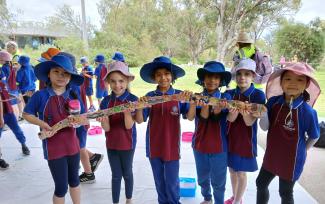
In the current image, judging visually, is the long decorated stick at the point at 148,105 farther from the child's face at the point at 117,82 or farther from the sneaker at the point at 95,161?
the sneaker at the point at 95,161

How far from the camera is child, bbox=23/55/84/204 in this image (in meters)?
1.98

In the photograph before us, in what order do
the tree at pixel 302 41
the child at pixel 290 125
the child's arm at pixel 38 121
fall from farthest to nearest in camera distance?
the tree at pixel 302 41
the child's arm at pixel 38 121
the child at pixel 290 125

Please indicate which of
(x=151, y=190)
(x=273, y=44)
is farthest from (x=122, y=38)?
(x=151, y=190)

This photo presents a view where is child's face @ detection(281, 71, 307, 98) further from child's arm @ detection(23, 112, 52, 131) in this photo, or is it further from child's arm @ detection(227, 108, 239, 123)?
child's arm @ detection(23, 112, 52, 131)

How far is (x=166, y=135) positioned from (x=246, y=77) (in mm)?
797

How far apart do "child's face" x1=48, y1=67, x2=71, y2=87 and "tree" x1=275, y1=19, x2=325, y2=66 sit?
49.1 ft

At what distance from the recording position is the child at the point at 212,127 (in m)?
2.13

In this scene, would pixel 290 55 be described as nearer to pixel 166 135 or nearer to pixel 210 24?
pixel 210 24

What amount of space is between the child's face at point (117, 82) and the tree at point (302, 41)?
14.6 meters

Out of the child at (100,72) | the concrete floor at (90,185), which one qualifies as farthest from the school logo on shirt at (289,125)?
the child at (100,72)

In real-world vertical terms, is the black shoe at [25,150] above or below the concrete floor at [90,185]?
above

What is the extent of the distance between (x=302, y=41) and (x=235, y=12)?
7464 millimetres

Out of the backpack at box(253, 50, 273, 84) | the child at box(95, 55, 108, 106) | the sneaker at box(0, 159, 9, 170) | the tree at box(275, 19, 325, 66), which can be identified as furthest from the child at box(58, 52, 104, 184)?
the tree at box(275, 19, 325, 66)

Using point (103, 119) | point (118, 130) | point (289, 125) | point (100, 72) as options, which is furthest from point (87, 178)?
point (100, 72)
